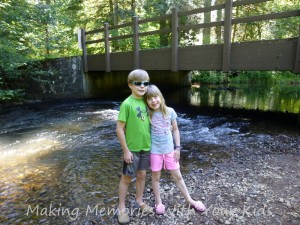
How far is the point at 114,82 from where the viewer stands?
46.5ft

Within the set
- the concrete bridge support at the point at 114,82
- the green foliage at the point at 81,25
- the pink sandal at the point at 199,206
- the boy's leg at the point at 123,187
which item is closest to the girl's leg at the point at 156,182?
the boy's leg at the point at 123,187

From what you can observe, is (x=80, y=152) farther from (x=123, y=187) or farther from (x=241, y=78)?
(x=241, y=78)

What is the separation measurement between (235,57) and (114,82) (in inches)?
323

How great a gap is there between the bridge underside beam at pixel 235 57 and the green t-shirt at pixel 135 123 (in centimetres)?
518

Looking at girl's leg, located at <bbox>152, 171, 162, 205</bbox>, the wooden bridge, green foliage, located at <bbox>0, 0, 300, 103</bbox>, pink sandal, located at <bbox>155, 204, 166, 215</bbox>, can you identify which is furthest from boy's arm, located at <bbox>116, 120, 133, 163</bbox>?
green foliage, located at <bbox>0, 0, 300, 103</bbox>

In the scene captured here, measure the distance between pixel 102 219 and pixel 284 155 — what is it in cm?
355

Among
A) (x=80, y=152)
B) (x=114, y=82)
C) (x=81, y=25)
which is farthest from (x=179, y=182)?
(x=81, y=25)

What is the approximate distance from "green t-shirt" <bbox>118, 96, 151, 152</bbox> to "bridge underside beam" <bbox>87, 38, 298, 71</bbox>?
5183 mm

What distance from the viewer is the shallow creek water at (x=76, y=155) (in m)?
3.15

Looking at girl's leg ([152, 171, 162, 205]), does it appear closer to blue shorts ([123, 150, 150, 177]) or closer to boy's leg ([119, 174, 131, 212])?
blue shorts ([123, 150, 150, 177])

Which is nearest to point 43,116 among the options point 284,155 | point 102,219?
point 102,219

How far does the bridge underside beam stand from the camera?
6406 millimetres

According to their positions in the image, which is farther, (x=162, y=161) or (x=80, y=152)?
(x=80, y=152)

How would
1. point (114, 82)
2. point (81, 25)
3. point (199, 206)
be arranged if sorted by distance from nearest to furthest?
point (199, 206) → point (114, 82) → point (81, 25)
